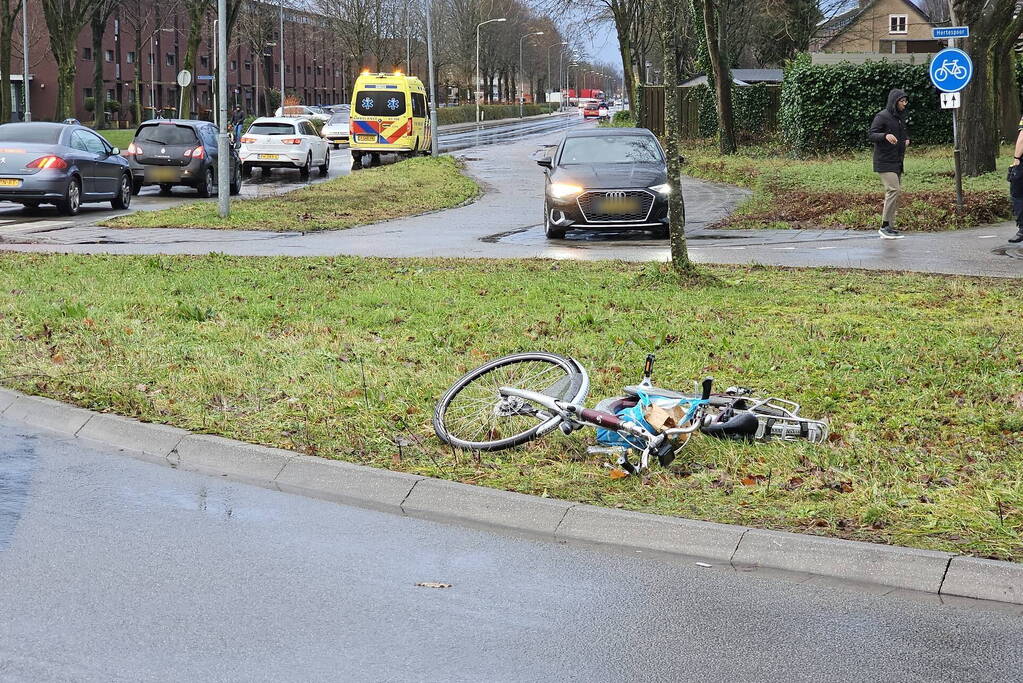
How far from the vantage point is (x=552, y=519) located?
219 inches

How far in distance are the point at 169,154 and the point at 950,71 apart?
1607cm

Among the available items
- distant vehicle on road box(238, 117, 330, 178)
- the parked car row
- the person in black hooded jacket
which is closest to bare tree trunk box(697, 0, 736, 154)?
the parked car row

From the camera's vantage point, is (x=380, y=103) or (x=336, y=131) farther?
(x=336, y=131)

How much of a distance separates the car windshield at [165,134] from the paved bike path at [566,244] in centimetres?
748

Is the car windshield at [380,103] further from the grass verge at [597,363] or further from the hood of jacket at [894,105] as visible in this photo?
the grass verge at [597,363]

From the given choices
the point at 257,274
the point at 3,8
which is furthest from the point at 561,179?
the point at 3,8

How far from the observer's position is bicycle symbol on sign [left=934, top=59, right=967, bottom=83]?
19422mm

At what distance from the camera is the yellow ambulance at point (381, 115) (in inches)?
1642

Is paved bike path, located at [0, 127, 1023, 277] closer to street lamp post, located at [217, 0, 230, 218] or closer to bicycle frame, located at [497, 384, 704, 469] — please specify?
street lamp post, located at [217, 0, 230, 218]

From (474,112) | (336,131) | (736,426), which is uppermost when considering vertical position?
(474,112)

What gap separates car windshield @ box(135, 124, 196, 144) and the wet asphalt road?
23.2 m

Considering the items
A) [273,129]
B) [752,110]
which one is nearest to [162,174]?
[273,129]

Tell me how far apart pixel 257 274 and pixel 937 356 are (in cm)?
717

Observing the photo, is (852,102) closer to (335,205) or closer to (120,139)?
(335,205)
